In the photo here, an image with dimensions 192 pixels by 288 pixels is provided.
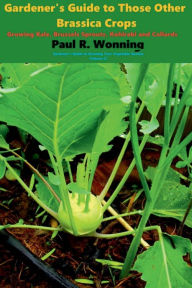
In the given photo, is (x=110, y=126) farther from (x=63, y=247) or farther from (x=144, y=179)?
(x=63, y=247)

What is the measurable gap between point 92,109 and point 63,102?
0.05 meters

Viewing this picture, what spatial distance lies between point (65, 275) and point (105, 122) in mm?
344

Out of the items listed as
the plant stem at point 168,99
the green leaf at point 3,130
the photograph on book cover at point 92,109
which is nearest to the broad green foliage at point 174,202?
the photograph on book cover at point 92,109

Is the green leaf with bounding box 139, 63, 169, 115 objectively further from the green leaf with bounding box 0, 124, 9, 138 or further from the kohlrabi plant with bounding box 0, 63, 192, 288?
the green leaf with bounding box 0, 124, 9, 138

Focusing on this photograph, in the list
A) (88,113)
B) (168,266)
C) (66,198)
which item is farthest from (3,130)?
(168,266)

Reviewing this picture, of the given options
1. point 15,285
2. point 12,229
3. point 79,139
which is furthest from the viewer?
point 12,229

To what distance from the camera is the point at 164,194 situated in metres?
0.73

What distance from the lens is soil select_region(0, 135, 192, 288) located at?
2.22 feet

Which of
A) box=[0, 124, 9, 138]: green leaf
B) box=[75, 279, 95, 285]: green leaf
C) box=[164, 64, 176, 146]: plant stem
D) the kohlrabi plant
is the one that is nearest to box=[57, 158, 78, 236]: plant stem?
the kohlrabi plant

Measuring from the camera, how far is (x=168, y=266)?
58 centimetres

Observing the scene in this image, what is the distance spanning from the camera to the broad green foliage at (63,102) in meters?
0.42

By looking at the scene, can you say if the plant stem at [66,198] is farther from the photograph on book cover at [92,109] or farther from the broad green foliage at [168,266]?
the broad green foliage at [168,266]
